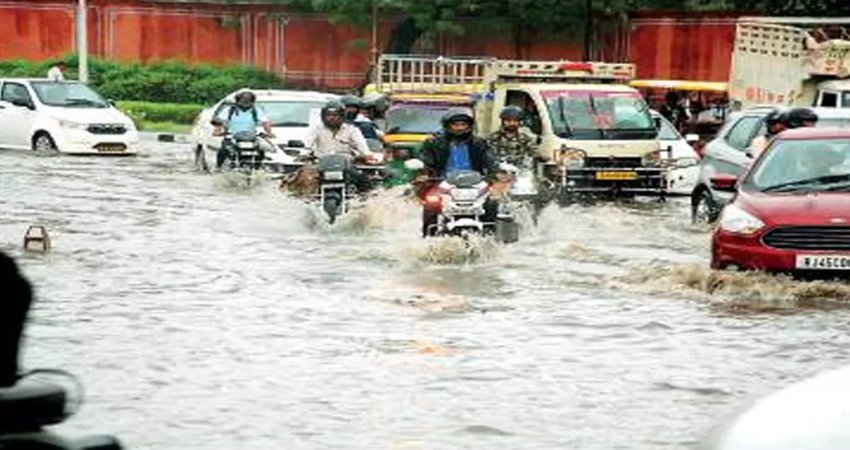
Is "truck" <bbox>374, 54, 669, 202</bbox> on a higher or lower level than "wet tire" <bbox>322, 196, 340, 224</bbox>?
higher

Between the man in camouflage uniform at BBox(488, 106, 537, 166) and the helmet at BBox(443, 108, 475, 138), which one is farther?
the man in camouflage uniform at BBox(488, 106, 537, 166)

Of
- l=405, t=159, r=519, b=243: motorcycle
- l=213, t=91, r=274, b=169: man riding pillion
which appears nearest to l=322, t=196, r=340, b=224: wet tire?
l=405, t=159, r=519, b=243: motorcycle

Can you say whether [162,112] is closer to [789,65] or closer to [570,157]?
[789,65]

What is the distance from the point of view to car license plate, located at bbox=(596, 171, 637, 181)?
827 inches

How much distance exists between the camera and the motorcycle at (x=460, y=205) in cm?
1477

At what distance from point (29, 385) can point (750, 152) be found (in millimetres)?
13636

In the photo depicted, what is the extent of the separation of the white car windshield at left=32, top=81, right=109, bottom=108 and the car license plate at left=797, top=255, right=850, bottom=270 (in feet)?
60.0

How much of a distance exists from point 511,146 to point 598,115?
3100mm

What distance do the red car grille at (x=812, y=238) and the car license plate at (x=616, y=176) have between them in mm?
8771

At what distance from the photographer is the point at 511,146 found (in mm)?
18656

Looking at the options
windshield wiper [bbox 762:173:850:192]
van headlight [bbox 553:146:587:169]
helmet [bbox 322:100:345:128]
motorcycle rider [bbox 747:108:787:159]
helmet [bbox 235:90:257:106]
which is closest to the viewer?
windshield wiper [bbox 762:173:850:192]

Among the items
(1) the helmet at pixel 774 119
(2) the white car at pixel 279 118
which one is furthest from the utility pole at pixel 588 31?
(1) the helmet at pixel 774 119

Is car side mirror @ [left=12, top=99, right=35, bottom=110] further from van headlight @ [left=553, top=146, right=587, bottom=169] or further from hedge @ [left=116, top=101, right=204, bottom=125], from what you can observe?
hedge @ [left=116, top=101, right=204, bottom=125]

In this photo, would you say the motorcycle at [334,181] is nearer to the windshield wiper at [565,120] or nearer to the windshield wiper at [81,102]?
the windshield wiper at [565,120]
